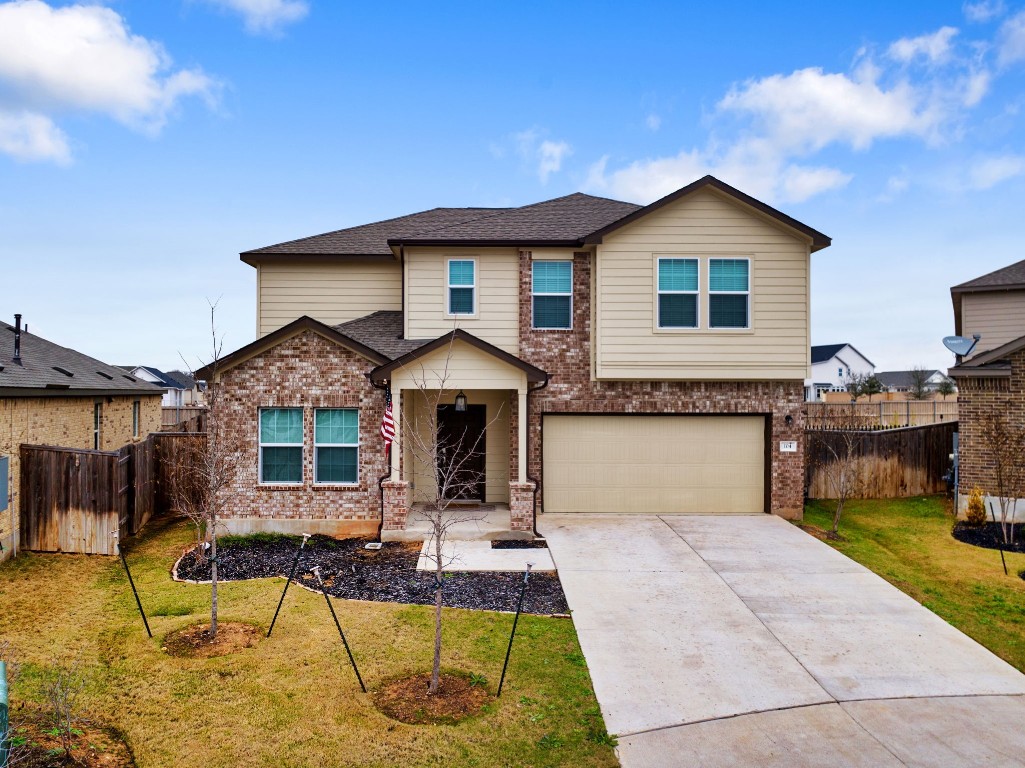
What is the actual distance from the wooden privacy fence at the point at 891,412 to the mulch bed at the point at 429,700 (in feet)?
65.7

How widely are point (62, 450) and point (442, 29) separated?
492 inches

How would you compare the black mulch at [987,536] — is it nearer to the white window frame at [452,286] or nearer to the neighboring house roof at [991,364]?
the neighboring house roof at [991,364]

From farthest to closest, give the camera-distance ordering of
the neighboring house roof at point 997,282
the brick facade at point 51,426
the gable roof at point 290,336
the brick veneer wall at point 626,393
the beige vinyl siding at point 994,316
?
the beige vinyl siding at point 994,316 < the neighboring house roof at point 997,282 < the brick veneer wall at point 626,393 < the gable roof at point 290,336 < the brick facade at point 51,426

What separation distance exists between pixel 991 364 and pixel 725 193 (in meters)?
6.54

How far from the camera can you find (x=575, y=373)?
13086 mm

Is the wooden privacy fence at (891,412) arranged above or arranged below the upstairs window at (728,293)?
below

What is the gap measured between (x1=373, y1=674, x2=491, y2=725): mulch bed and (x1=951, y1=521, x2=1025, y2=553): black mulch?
972 centimetres

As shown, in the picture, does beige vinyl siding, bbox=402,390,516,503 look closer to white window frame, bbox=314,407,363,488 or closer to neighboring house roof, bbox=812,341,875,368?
white window frame, bbox=314,407,363,488

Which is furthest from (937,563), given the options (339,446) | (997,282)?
(339,446)

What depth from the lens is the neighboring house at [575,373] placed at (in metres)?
11.9

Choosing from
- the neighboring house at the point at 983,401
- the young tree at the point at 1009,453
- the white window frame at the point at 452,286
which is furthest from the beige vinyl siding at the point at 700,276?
the young tree at the point at 1009,453

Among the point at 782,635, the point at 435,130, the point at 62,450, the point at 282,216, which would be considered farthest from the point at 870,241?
the point at 62,450

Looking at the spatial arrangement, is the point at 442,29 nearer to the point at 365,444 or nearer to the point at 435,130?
the point at 435,130

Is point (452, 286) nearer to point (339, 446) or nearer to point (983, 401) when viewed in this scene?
point (339, 446)
